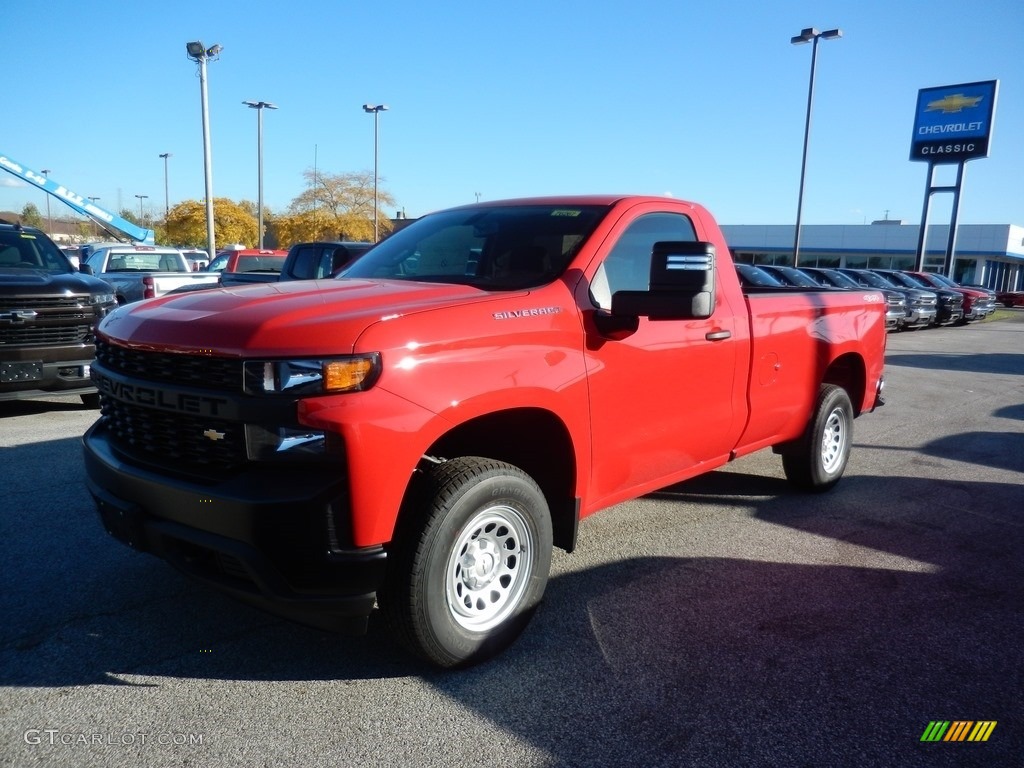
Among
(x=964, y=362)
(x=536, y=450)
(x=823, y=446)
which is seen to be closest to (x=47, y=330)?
(x=536, y=450)

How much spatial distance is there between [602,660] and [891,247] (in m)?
62.7

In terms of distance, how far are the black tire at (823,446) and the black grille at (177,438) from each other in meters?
4.08

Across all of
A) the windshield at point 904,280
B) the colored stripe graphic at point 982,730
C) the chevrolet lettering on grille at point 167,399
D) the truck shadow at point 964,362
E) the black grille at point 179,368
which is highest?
the black grille at point 179,368

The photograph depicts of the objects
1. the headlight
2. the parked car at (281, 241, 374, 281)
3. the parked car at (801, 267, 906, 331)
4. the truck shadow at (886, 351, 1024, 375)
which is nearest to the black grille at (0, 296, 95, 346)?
the parked car at (281, 241, 374, 281)

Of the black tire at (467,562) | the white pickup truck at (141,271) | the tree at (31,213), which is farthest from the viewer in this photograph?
the tree at (31,213)

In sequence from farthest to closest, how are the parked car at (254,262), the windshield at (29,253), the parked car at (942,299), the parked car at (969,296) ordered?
the parked car at (969,296) → the parked car at (942,299) → the parked car at (254,262) → the windshield at (29,253)

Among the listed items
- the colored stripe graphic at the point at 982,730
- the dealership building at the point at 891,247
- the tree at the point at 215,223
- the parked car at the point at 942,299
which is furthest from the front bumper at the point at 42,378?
the dealership building at the point at 891,247

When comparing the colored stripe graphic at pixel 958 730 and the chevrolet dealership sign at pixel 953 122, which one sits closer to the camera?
the colored stripe graphic at pixel 958 730

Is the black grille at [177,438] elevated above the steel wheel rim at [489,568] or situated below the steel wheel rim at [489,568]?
above

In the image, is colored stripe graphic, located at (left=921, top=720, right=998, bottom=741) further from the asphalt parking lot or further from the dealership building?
the dealership building

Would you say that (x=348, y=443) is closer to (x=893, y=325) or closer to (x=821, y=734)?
(x=821, y=734)

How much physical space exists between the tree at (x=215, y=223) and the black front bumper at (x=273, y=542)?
5551 cm

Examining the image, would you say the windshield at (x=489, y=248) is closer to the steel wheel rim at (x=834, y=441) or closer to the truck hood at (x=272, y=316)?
the truck hood at (x=272, y=316)

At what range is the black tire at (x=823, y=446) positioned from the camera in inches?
219
